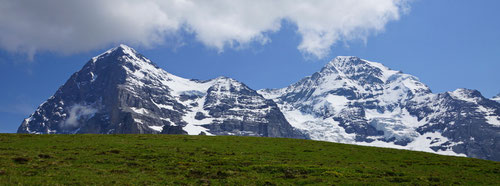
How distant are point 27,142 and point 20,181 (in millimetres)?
29789

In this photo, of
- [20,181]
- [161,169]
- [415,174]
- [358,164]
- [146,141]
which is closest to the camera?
[20,181]

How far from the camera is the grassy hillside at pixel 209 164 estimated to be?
34553 mm

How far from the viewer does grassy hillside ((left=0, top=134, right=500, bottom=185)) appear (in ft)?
113

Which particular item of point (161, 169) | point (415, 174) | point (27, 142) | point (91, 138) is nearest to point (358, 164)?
point (415, 174)

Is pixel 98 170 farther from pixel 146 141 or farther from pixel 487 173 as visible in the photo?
pixel 487 173

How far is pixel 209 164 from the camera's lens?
140 feet

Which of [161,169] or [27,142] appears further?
[27,142]

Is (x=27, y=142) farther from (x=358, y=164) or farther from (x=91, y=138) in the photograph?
(x=358, y=164)

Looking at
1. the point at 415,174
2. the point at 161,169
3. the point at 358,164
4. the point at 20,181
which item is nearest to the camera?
the point at 20,181

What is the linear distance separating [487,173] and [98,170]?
136ft

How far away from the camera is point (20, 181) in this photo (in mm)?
29828

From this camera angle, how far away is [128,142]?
194 ft

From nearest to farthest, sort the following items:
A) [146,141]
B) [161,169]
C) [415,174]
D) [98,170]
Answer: [98,170], [161,169], [415,174], [146,141]

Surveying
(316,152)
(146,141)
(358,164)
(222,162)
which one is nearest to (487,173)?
(358,164)
